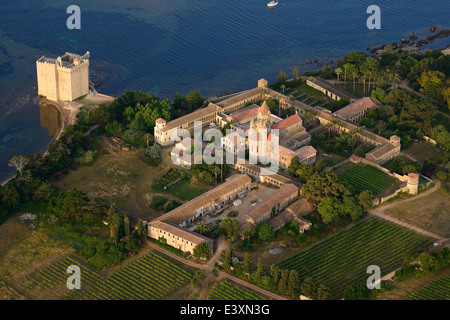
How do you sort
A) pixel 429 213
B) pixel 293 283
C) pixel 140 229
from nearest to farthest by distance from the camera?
pixel 293 283 < pixel 140 229 < pixel 429 213

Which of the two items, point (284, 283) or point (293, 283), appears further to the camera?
point (284, 283)

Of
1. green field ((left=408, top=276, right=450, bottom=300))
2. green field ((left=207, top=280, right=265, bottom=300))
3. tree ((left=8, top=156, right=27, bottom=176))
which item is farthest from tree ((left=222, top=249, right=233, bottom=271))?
tree ((left=8, top=156, right=27, bottom=176))

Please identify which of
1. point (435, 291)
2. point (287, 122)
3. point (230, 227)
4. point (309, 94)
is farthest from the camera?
point (309, 94)

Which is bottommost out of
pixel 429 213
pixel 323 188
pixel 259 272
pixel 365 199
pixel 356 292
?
pixel 356 292

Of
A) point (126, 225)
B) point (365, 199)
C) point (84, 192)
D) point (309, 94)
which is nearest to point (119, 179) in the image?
point (84, 192)

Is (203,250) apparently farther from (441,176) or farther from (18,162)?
(441,176)

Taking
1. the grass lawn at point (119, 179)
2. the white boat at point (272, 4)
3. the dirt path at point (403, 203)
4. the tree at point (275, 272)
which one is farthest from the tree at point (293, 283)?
the white boat at point (272, 4)

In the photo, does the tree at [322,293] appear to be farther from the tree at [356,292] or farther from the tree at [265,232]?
the tree at [265,232]

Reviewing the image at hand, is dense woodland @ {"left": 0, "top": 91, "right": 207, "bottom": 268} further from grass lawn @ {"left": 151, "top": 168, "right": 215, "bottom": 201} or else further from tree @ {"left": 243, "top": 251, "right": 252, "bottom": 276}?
tree @ {"left": 243, "top": 251, "right": 252, "bottom": 276}
